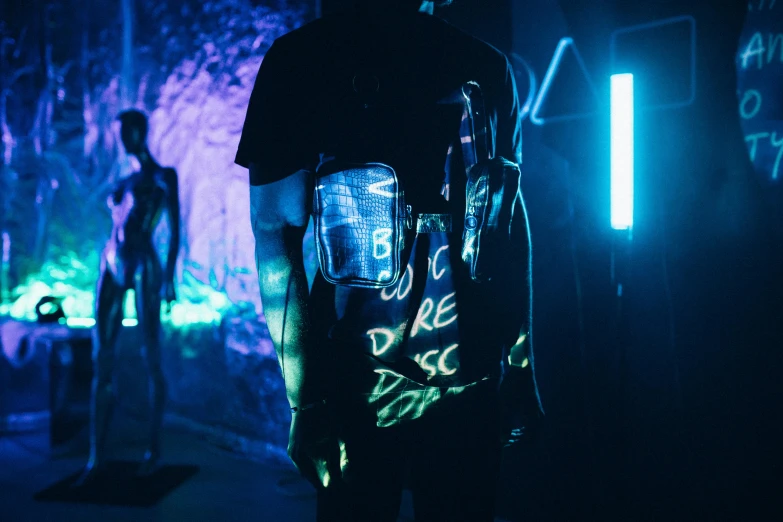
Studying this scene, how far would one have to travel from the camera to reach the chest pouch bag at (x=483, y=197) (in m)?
1.15

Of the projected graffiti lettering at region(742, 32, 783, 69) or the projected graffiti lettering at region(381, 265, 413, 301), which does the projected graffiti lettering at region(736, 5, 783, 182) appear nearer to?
the projected graffiti lettering at region(742, 32, 783, 69)

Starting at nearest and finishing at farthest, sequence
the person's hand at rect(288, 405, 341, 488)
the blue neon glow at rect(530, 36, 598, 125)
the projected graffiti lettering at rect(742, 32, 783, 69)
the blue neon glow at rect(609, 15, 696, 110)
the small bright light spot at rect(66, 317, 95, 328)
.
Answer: the person's hand at rect(288, 405, 341, 488) < the projected graffiti lettering at rect(742, 32, 783, 69) < the blue neon glow at rect(609, 15, 696, 110) < the blue neon glow at rect(530, 36, 598, 125) < the small bright light spot at rect(66, 317, 95, 328)

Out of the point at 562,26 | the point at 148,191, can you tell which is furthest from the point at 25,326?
the point at 562,26

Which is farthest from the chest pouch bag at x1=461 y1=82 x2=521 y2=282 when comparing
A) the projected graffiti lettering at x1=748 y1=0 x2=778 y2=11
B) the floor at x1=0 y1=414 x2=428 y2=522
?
the floor at x1=0 y1=414 x2=428 y2=522

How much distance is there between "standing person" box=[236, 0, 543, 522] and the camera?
3.46ft

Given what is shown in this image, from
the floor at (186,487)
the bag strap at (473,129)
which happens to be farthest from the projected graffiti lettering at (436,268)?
the floor at (186,487)

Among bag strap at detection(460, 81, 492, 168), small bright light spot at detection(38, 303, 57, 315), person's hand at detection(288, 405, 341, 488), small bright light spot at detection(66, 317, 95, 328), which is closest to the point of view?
person's hand at detection(288, 405, 341, 488)

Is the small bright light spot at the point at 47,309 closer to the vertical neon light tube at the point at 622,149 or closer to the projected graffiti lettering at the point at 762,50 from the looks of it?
the vertical neon light tube at the point at 622,149

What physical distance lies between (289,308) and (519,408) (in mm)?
679

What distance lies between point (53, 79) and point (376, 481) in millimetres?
4921

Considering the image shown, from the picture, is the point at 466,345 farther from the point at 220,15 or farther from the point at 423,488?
the point at 220,15

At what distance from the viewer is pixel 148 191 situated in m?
2.95

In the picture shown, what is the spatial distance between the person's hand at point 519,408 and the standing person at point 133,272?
7.52 feet

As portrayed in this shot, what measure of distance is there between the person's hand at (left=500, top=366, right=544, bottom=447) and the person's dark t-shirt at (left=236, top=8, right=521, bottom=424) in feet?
0.55
